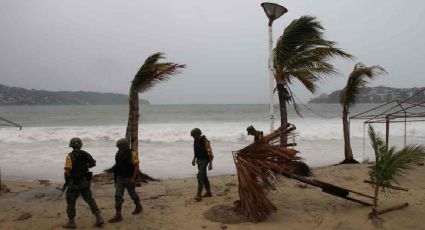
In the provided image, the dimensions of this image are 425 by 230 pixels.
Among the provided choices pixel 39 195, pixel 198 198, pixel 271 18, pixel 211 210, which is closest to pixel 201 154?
pixel 198 198

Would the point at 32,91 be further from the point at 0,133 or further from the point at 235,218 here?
the point at 235,218

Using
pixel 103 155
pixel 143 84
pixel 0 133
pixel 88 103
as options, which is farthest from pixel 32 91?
pixel 143 84

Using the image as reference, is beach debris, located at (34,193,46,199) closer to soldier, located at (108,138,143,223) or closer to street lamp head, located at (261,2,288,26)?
soldier, located at (108,138,143,223)

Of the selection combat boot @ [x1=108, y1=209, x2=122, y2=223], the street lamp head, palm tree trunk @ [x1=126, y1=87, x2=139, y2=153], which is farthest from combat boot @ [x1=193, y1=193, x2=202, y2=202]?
the street lamp head

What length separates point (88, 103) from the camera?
143625 mm

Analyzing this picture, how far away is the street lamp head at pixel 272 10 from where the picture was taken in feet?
33.0

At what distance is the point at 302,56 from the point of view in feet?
38.8

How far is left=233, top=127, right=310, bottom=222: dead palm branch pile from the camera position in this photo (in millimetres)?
7621

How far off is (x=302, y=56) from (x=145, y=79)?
4544 mm

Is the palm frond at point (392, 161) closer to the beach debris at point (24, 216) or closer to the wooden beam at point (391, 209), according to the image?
the wooden beam at point (391, 209)

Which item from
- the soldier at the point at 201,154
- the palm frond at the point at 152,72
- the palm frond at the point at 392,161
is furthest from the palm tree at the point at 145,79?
the palm frond at the point at 392,161

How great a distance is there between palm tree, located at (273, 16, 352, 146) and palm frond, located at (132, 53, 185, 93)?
10.1 ft

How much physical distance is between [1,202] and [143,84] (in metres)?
4.54

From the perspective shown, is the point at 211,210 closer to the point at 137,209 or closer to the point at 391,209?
the point at 137,209
